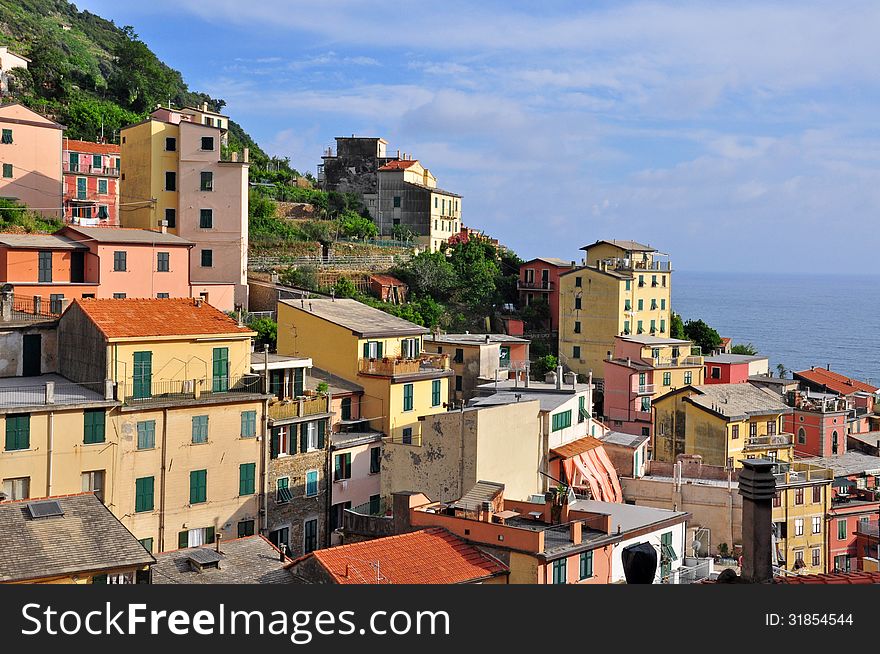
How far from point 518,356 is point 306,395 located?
21.6m

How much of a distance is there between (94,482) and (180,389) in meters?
3.51

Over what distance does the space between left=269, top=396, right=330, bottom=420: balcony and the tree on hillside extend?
42.1m

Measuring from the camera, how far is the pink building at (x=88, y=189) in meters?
48.8

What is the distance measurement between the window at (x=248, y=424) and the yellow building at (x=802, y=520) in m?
19.9

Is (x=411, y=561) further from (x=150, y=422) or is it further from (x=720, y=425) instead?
(x=720, y=425)

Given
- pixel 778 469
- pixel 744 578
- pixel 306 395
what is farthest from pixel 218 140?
pixel 744 578

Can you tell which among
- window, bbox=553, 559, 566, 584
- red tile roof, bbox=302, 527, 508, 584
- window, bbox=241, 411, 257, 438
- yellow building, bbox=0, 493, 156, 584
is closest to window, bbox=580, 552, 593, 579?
window, bbox=553, 559, 566, 584

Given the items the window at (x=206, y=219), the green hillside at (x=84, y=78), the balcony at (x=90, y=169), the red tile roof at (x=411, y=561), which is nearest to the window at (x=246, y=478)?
the red tile roof at (x=411, y=561)

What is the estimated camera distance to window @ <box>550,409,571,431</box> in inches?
1277

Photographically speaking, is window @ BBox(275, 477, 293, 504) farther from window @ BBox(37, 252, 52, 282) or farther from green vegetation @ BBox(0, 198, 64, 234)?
green vegetation @ BBox(0, 198, 64, 234)

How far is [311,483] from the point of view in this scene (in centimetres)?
2975

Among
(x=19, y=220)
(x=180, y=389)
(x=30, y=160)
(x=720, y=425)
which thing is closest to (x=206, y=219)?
(x=19, y=220)

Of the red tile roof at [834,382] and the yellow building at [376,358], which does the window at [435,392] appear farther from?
the red tile roof at [834,382]

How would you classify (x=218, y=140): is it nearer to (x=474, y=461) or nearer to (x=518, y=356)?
(x=518, y=356)
